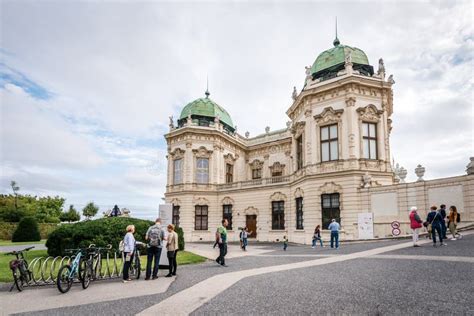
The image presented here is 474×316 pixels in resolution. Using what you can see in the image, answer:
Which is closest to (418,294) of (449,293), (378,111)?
(449,293)

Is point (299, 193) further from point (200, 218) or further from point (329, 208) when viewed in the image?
point (200, 218)

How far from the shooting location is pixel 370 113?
24031 millimetres

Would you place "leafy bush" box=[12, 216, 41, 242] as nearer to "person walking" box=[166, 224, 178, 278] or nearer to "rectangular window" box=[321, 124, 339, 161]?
"person walking" box=[166, 224, 178, 278]

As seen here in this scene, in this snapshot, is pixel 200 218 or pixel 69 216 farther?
pixel 69 216

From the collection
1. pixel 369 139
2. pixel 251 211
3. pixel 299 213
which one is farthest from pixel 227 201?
pixel 369 139

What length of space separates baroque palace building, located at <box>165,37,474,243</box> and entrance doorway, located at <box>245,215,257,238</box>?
0.35ft

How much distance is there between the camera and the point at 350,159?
23.1m

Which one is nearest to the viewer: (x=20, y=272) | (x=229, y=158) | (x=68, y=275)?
(x=68, y=275)

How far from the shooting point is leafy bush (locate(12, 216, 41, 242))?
3278 centimetres

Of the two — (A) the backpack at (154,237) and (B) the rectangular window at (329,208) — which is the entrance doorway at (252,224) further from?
(A) the backpack at (154,237)

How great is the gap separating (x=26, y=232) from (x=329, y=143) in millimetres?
32846

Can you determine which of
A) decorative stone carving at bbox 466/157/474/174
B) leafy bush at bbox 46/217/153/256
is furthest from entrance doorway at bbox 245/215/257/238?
decorative stone carving at bbox 466/157/474/174

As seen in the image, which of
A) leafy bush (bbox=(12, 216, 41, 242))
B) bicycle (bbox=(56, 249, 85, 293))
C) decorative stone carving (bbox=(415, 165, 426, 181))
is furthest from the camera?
leafy bush (bbox=(12, 216, 41, 242))

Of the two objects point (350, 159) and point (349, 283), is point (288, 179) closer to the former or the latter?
point (350, 159)
